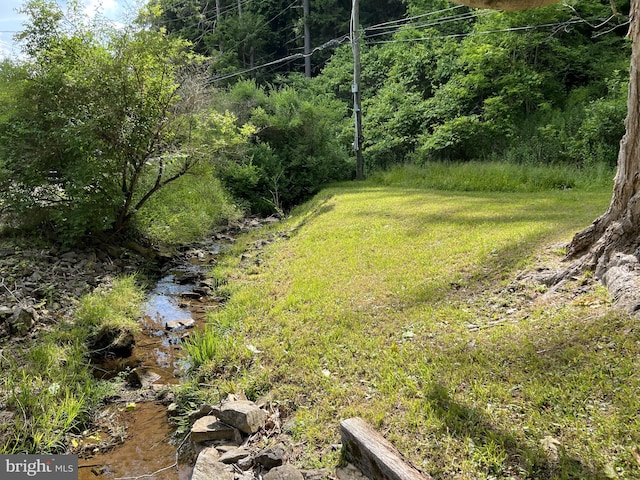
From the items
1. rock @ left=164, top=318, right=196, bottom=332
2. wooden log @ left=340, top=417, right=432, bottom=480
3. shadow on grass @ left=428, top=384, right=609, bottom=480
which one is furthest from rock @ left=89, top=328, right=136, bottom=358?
shadow on grass @ left=428, top=384, right=609, bottom=480

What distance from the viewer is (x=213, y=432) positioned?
142 inches

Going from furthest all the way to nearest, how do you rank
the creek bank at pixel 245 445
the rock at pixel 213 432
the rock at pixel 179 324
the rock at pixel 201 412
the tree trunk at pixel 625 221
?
the rock at pixel 179 324, the rock at pixel 201 412, the tree trunk at pixel 625 221, the rock at pixel 213 432, the creek bank at pixel 245 445

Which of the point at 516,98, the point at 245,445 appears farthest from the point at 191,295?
the point at 516,98

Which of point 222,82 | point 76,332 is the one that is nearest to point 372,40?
point 222,82

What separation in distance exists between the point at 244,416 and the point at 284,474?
77 centimetres

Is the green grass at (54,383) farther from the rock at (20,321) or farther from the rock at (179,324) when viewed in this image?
the rock at (179,324)

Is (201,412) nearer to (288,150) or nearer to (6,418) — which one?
(6,418)

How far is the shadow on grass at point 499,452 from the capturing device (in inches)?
92.0

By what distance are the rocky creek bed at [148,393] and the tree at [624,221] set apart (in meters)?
2.79

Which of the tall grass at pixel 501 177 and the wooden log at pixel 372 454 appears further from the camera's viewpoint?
Answer: the tall grass at pixel 501 177

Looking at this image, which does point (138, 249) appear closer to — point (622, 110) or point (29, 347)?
point (29, 347)

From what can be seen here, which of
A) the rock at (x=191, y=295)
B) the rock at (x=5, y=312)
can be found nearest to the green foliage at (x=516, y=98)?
the rock at (x=191, y=295)

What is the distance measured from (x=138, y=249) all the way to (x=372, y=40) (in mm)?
20604

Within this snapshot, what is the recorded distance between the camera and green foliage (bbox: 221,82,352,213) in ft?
51.0
